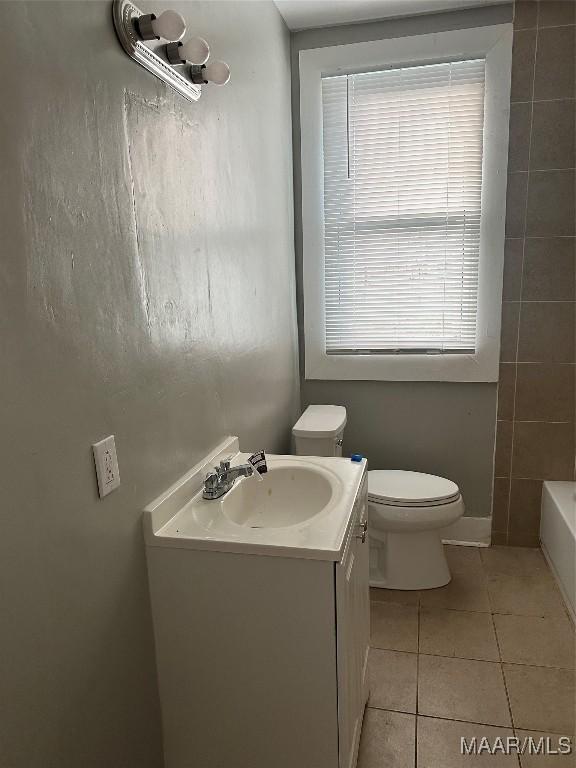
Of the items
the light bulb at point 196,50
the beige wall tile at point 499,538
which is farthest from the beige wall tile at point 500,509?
the light bulb at point 196,50

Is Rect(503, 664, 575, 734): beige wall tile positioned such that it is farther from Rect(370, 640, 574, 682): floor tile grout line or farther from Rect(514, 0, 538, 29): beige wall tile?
Rect(514, 0, 538, 29): beige wall tile

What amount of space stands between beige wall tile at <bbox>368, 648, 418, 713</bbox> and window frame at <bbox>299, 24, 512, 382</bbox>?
1.37m

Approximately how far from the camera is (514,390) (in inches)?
109

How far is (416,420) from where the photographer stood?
2.97 m

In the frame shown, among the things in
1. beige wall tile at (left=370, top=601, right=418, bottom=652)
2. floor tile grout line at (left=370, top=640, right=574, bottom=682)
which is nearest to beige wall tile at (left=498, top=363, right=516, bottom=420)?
beige wall tile at (left=370, top=601, right=418, bottom=652)

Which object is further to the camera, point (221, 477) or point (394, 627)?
point (394, 627)

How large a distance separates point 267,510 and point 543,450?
5.57ft

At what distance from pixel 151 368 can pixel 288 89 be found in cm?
198

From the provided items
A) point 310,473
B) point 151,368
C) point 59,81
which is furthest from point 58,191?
point 310,473

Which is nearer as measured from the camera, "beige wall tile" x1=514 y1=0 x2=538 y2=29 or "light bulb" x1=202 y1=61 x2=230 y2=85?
"light bulb" x1=202 y1=61 x2=230 y2=85

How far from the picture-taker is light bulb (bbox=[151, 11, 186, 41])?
115 cm

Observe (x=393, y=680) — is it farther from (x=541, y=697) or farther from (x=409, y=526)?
(x=409, y=526)

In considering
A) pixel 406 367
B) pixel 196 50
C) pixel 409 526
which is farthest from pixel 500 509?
pixel 196 50

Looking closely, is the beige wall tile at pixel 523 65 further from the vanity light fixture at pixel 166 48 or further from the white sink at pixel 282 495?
the white sink at pixel 282 495
